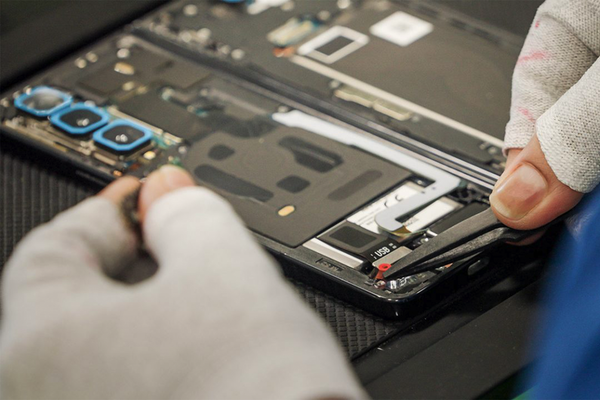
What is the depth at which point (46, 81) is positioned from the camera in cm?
138

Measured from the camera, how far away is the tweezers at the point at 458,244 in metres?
0.97

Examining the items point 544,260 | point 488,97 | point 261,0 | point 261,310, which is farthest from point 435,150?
point 261,310

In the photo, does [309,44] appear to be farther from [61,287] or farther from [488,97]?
[61,287]

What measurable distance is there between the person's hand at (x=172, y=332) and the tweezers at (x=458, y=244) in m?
0.41

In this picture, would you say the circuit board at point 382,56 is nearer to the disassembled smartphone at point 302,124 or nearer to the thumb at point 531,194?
the disassembled smartphone at point 302,124

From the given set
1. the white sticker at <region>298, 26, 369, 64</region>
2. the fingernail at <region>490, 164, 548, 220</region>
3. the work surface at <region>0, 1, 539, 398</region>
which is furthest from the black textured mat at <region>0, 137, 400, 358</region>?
the white sticker at <region>298, 26, 369, 64</region>

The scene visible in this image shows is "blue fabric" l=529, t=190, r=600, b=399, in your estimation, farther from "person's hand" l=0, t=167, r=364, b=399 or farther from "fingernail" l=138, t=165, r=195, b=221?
"fingernail" l=138, t=165, r=195, b=221

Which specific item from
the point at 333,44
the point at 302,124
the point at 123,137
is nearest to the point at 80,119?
the point at 123,137

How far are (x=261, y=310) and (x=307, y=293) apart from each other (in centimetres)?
47

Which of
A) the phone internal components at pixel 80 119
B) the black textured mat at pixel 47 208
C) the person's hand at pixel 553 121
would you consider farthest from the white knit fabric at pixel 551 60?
the phone internal components at pixel 80 119

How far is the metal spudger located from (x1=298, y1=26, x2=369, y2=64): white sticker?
0.52m

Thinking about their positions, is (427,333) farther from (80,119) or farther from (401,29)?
(401,29)

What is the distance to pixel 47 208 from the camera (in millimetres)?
1180

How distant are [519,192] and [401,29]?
64 cm
